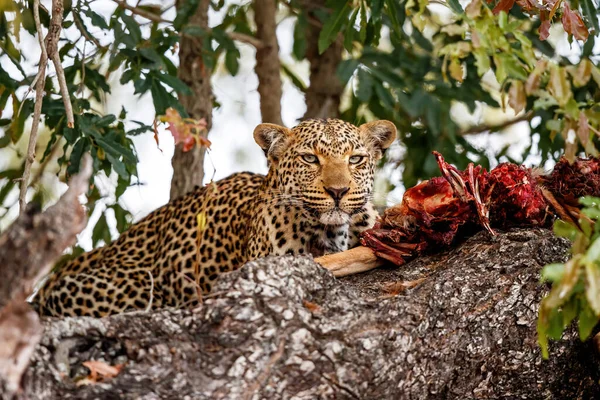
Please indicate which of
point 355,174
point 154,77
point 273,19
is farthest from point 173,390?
point 273,19

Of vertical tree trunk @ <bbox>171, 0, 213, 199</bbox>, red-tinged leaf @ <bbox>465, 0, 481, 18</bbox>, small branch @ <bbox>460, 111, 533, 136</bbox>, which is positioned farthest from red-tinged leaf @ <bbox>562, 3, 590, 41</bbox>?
small branch @ <bbox>460, 111, 533, 136</bbox>

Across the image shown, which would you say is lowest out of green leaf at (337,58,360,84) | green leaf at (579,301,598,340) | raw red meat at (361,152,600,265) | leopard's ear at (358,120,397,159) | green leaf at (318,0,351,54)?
green leaf at (579,301,598,340)

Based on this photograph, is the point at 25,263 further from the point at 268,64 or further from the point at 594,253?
the point at 268,64

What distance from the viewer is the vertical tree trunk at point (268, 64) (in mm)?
9477

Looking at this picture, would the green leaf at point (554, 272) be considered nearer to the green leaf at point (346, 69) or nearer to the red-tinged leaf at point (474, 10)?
the red-tinged leaf at point (474, 10)

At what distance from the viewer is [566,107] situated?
3879 mm

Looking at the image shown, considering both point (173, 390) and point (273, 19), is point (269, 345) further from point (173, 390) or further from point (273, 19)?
point (273, 19)

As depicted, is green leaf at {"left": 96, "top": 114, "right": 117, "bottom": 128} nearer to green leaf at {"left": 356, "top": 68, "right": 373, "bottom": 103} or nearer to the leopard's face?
the leopard's face

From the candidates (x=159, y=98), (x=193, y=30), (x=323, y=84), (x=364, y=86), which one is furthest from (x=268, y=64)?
(x=159, y=98)

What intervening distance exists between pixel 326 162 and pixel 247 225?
84 cm

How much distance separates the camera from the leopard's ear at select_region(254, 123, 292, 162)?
6.67m

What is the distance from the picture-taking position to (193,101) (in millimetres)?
8695

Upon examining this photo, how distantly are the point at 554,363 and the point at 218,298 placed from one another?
73.3 inches

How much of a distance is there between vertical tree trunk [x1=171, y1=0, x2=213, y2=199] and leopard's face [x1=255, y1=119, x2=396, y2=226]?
6.23 feet
